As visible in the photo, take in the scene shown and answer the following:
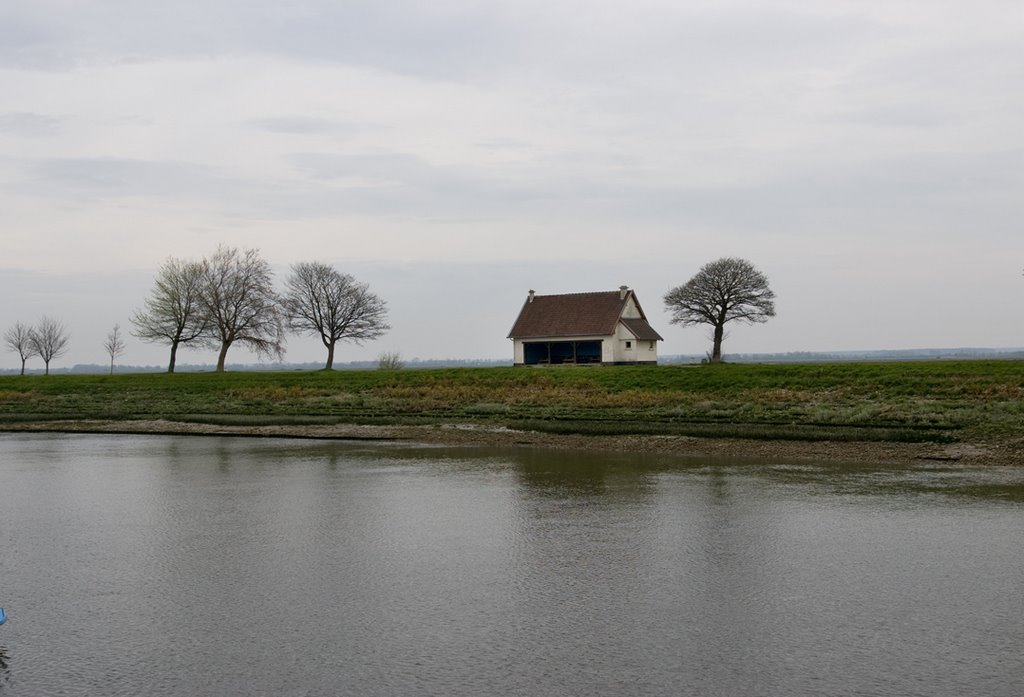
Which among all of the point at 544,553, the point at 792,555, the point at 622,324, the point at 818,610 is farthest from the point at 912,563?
the point at 622,324

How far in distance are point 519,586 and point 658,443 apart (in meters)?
15.4

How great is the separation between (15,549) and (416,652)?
7341 millimetres

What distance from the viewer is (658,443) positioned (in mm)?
25922

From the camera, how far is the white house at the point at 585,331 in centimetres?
5862

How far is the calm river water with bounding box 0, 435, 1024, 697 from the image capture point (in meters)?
8.12

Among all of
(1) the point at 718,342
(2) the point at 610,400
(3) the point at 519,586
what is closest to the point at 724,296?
(1) the point at 718,342

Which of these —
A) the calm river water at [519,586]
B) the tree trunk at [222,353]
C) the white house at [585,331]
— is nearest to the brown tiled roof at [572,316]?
the white house at [585,331]

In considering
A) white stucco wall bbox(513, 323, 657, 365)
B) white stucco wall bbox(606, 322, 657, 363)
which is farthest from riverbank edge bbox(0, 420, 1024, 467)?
white stucco wall bbox(606, 322, 657, 363)

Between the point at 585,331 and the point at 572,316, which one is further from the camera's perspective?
the point at 572,316

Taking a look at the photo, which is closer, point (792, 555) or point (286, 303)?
point (792, 555)

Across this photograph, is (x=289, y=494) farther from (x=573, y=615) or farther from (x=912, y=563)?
(x=912, y=563)

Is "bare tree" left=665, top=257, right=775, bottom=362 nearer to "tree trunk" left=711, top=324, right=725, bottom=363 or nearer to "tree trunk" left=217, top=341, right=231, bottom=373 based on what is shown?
"tree trunk" left=711, top=324, right=725, bottom=363

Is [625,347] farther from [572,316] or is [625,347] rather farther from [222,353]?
[222,353]

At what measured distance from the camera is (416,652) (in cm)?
868
